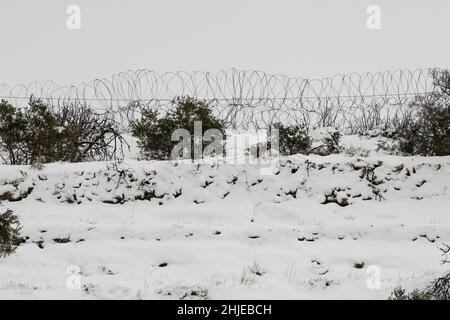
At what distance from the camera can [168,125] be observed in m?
12.6

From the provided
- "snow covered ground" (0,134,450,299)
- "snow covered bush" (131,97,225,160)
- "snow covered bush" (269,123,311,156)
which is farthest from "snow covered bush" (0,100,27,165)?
"snow covered bush" (269,123,311,156)

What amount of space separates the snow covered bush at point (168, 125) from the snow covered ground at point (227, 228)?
1.54 m

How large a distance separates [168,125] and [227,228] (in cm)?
435

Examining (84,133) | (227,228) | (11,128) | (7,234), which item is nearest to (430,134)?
(227,228)

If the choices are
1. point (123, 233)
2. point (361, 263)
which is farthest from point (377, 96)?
point (123, 233)

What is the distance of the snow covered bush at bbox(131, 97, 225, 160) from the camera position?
1265cm

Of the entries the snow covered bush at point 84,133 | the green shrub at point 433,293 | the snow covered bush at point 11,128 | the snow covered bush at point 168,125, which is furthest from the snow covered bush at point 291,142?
the green shrub at point 433,293

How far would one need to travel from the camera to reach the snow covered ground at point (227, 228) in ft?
23.1

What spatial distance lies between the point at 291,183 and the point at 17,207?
18.9ft

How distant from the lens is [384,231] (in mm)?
8984

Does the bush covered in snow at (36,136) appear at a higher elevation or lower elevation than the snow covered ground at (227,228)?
higher

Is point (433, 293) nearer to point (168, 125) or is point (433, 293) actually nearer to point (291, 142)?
point (291, 142)

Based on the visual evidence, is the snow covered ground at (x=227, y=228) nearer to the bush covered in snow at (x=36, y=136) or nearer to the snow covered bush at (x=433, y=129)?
the snow covered bush at (x=433, y=129)

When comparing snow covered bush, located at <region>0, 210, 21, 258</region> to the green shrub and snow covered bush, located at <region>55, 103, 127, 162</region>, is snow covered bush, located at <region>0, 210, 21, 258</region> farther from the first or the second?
the green shrub
